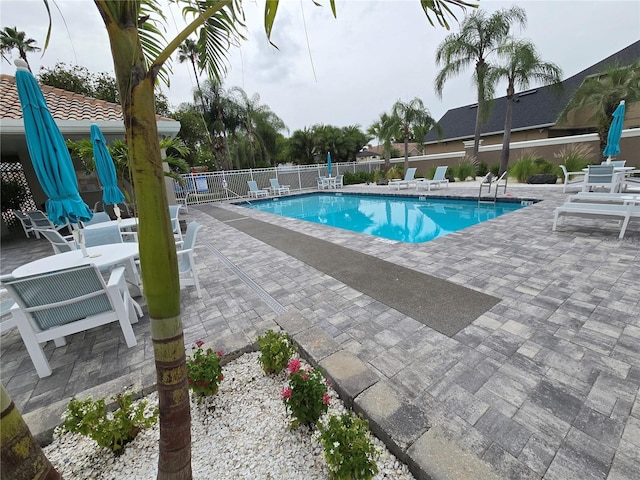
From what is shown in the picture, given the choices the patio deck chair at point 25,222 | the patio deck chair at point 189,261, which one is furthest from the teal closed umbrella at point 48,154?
the patio deck chair at point 25,222

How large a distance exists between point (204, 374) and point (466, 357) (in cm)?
196

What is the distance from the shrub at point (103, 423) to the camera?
1434 mm

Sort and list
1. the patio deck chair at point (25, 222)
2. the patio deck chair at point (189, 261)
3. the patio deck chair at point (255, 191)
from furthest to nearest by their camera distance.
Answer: the patio deck chair at point (255, 191) → the patio deck chair at point (25, 222) → the patio deck chair at point (189, 261)

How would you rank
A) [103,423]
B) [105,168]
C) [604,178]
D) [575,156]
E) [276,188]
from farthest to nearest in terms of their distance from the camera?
1. [276,188]
2. [575,156]
3. [604,178]
4. [105,168]
5. [103,423]

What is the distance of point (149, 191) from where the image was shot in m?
0.87

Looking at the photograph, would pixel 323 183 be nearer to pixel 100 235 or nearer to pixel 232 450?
pixel 100 235

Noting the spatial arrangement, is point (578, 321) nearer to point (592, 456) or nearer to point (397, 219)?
point (592, 456)

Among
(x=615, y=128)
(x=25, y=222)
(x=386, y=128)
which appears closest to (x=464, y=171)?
(x=386, y=128)

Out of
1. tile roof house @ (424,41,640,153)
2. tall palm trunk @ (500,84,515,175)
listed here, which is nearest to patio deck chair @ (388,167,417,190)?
tall palm trunk @ (500,84,515,175)

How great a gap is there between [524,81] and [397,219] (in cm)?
971

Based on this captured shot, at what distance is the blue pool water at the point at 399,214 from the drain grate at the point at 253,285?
13.6ft

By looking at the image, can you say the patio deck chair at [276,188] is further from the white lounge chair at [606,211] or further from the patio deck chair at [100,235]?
the white lounge chair at [606,211]

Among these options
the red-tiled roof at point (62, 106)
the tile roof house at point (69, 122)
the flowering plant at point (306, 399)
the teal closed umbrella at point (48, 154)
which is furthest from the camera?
the red-tiled roof at point (62, 106)

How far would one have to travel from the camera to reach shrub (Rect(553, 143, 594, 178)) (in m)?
10.8
